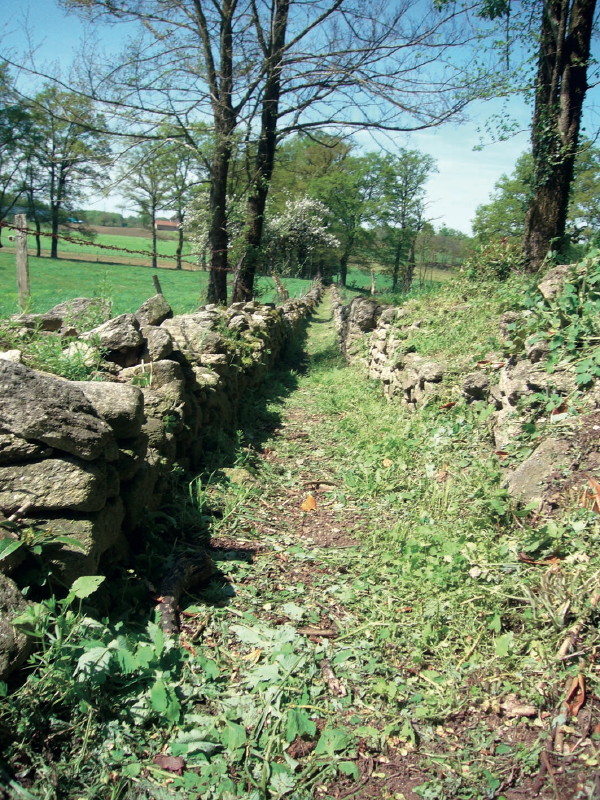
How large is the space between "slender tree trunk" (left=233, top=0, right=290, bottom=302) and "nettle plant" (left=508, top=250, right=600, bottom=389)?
401 inches

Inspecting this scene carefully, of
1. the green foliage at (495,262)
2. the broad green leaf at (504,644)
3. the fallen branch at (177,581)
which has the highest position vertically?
the green foliage at (495,262)

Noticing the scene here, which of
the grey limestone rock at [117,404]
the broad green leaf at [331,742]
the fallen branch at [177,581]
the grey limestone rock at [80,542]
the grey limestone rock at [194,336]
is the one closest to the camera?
the broad green leaf at [331,742]

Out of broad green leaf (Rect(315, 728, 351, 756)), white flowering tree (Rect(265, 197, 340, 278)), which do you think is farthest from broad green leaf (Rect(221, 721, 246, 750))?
white flowering tree (Rect(265, 197, 340, 278))

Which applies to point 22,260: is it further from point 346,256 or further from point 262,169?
point 346,256

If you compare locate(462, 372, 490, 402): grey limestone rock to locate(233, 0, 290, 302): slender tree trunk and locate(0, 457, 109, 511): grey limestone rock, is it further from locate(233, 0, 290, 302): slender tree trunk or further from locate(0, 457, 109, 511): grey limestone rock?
locate(233, 0, 290, 302): slender tree trunk

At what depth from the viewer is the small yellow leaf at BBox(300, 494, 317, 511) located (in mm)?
5270

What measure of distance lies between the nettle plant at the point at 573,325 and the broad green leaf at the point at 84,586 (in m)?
3.58

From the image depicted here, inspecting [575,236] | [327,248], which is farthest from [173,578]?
[327,248]

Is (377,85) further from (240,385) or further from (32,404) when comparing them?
(32,404)

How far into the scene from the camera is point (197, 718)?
258cm

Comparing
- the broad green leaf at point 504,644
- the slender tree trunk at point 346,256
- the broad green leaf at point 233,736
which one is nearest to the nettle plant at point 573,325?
the broad green leaf at point 504,644

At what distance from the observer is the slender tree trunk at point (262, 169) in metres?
13.8

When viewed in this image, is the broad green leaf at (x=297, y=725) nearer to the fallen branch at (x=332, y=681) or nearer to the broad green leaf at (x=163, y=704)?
the fallen branch at (x=332, y=681)

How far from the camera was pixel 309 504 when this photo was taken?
17.5ft
